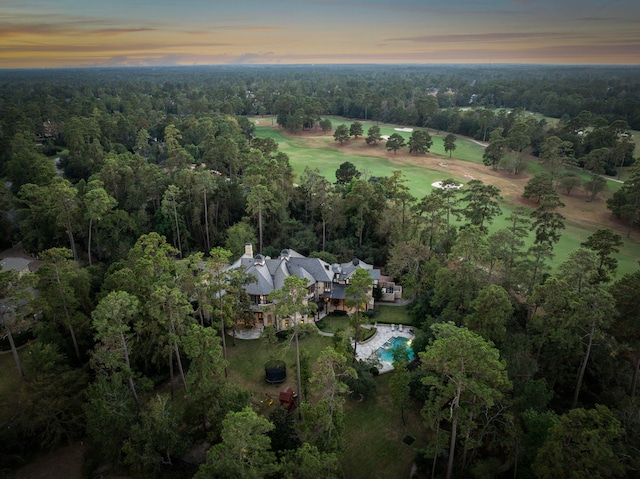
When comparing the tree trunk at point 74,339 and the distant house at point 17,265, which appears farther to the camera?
the distant house at point 17,265

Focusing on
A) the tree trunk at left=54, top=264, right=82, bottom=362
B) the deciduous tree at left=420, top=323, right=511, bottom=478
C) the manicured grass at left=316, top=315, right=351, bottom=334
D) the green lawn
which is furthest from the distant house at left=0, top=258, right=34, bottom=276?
the green lawn

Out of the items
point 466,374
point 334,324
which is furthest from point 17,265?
point 466,374

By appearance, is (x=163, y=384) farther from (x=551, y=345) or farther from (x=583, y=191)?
(x=583, y=191)

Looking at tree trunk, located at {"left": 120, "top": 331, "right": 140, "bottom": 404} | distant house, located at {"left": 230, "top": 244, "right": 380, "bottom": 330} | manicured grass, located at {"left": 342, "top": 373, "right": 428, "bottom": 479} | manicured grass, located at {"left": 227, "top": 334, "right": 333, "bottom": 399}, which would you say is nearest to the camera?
manicured grass, located at {"left": 342, "top": 373, "right": 428, "bottom": 479}

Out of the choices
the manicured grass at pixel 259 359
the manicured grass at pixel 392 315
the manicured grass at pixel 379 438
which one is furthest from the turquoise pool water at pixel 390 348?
the manicured grass at pixel 259 359

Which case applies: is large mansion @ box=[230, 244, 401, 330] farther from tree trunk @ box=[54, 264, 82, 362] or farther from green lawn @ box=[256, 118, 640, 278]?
green lawn @ box=[256, 118, 640, 278]

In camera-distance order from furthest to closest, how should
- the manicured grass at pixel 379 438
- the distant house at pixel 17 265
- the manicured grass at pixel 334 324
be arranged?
the distant house at pixel 17 265
the manicured grass at pixel 334 324
the manicured grass at pixel 379 438

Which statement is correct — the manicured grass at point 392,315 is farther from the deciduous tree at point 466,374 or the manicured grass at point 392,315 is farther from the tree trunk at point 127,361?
the tree trunk at point 127,361
